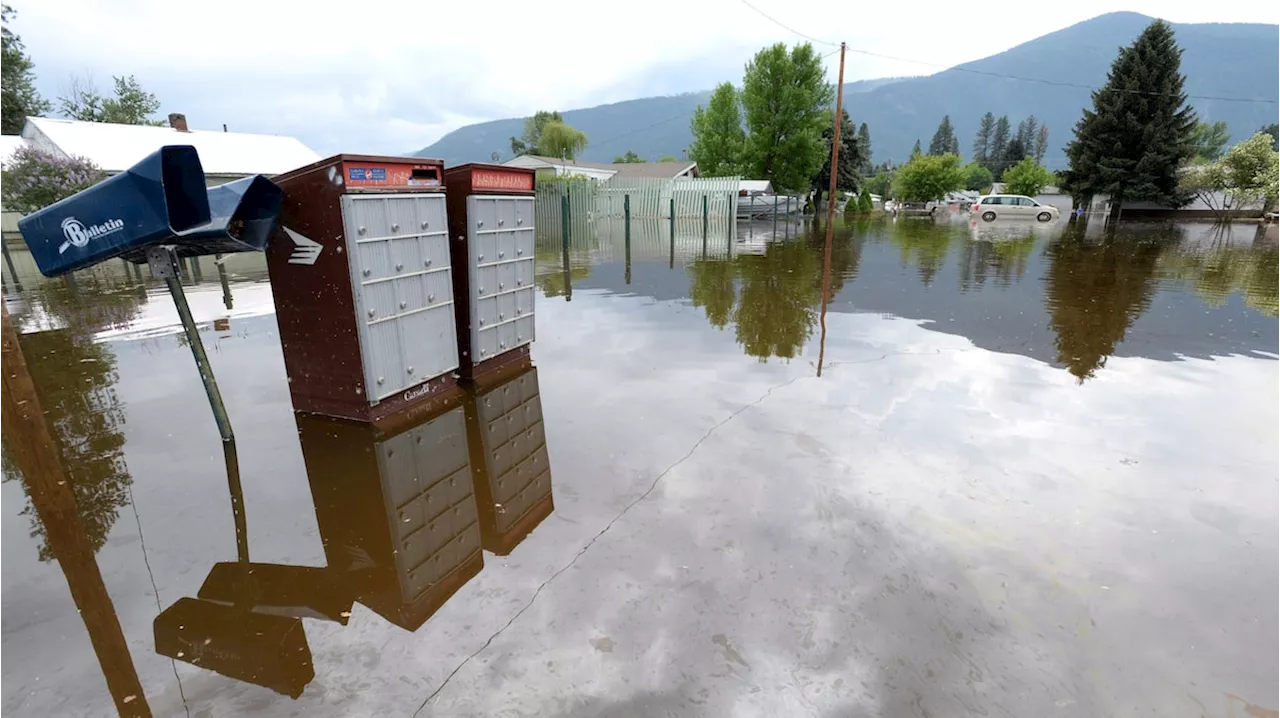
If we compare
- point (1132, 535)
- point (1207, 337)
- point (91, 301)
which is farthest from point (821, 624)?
point (91, 301)

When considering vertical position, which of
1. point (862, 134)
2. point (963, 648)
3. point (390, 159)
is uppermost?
point (862, 134)

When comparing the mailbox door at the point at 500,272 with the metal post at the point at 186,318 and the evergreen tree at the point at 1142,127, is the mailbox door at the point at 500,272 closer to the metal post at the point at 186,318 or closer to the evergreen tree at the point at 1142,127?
the metal post at the point at 186,318

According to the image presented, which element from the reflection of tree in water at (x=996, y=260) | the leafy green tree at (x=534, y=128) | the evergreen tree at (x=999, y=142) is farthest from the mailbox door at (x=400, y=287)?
the evergreen tree at (x=999, y=142)

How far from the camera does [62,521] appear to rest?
3.38m

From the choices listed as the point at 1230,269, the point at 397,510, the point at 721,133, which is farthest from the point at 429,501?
the point at 721,133

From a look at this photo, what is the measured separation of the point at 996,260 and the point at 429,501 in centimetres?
1587

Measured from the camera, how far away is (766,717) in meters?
2.10

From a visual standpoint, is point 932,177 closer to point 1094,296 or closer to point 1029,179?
point 1029,179

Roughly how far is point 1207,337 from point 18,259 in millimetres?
30683

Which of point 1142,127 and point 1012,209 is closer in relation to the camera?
point 1142,127

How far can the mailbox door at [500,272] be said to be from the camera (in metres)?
5.37

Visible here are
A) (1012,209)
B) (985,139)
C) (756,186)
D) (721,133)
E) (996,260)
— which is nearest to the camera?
(996,260)

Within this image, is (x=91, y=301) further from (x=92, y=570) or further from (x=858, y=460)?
(x=858, y=460)

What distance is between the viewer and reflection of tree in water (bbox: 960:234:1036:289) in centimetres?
1201
